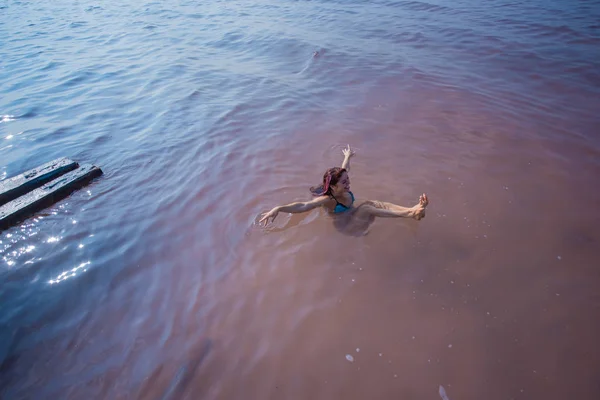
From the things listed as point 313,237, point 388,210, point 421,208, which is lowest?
point 313,237

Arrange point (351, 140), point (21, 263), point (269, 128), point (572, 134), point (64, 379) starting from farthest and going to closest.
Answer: point (269, 128), point (351, 140), point (572, 134), point (21, 263), point (64, 379)

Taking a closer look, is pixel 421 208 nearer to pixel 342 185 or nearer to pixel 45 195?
pixel 342 185

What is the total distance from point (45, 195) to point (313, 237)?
12.1 ft

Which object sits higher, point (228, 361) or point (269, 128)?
point (269, 128)

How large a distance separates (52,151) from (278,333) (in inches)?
216

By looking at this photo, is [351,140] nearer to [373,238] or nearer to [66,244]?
[373,238]

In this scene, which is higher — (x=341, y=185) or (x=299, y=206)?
(x=341, y=185)

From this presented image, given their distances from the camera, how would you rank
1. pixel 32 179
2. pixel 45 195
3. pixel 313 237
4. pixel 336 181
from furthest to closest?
pixel 32 179 < pixel 45 195 < pixel 313 237 < pixel 336 181

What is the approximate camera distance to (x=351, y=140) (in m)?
5.60

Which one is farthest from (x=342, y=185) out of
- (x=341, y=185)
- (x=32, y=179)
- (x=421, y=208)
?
(x=32, y=179)

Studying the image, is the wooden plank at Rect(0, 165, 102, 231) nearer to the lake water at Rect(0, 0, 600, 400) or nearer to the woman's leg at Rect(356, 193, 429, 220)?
the lake water at Rect(0, 0, 600, 400)

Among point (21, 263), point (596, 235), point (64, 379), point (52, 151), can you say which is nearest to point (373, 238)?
point (596, 235)

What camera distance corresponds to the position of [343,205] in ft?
13.6

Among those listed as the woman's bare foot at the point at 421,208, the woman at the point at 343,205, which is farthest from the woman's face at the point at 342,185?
the woman's bare foot at the point at 421,208
